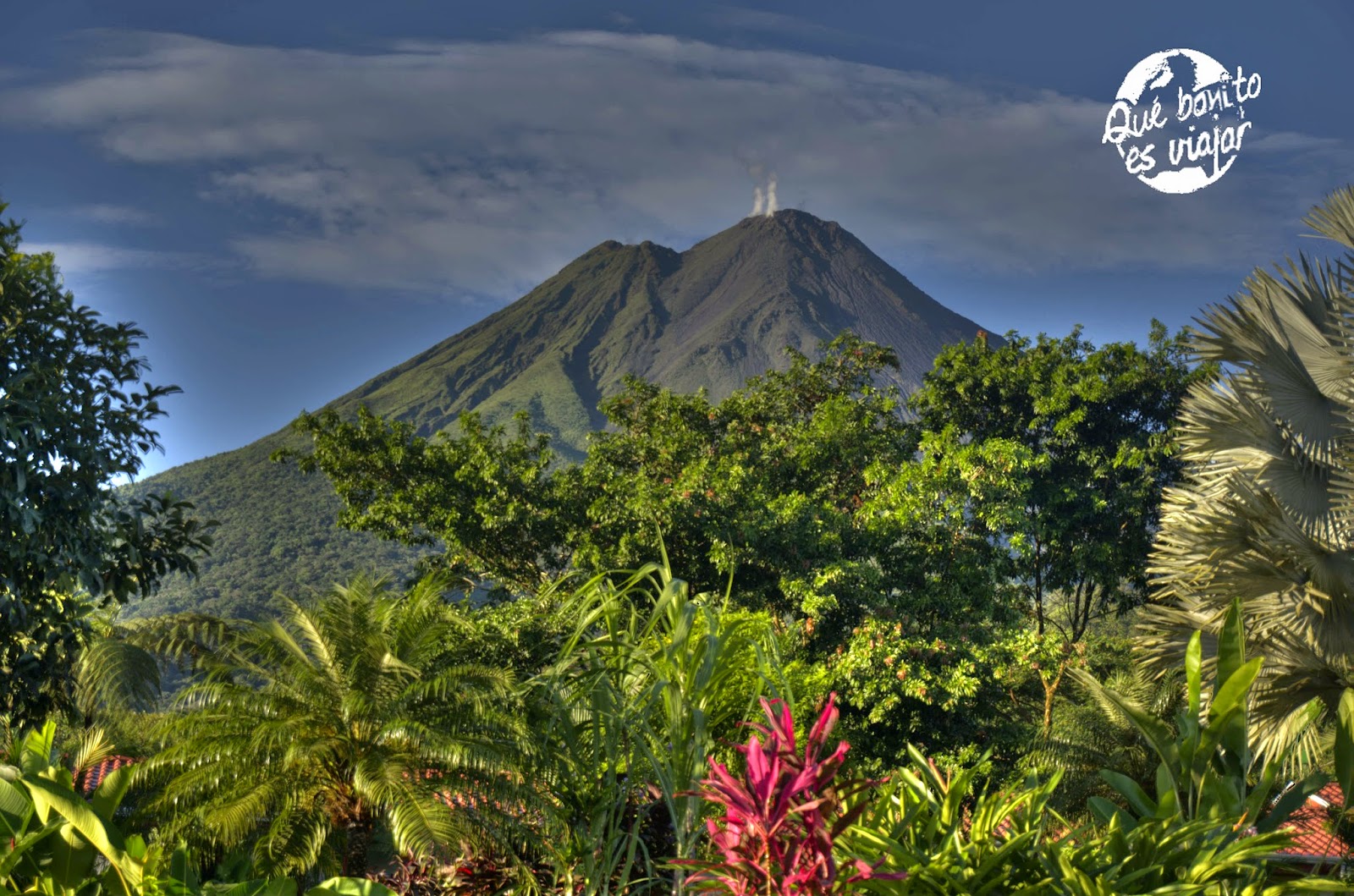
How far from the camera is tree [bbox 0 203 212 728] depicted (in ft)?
21.4

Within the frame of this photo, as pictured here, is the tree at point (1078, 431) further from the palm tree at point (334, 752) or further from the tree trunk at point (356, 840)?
the tree trunk at point (356, 840)

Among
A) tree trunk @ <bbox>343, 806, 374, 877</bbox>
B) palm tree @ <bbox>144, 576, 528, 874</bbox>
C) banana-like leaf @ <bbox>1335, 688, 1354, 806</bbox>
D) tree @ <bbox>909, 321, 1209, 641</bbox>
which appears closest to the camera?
banana-like leaf @ <bbox>1335, 688, 1354, 806</bbox>

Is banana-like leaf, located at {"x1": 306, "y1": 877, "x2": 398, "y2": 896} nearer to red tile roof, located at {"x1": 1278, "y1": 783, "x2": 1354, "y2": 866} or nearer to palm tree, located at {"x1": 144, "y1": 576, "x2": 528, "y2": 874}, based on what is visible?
red tile roof, located at {"x1": 1278, "y1": 783, "x2": 1354, "y2": 866}

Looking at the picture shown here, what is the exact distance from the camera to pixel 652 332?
146000 millimetres

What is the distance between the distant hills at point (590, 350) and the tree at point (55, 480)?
41.5m

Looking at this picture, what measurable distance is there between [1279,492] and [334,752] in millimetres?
5843

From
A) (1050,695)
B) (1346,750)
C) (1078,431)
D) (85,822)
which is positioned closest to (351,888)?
(85,822)

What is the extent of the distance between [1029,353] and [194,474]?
6935cm

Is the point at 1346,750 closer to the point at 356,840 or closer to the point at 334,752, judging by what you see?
the point at 334,752

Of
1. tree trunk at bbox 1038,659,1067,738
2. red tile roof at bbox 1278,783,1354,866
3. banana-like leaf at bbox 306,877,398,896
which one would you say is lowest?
tree trunk at bbox 1038,659,1067,738

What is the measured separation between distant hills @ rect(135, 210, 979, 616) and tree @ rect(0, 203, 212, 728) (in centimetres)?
Result: 4146

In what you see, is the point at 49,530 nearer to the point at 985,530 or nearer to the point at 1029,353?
the point at 985,530

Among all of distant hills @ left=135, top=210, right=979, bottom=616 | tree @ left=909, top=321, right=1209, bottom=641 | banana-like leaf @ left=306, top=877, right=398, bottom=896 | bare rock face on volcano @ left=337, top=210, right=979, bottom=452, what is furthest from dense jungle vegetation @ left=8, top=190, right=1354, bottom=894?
bare rock face on volcano @ left=337, top=210, right=979, bottom=452

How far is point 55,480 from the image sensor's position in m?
6.74
